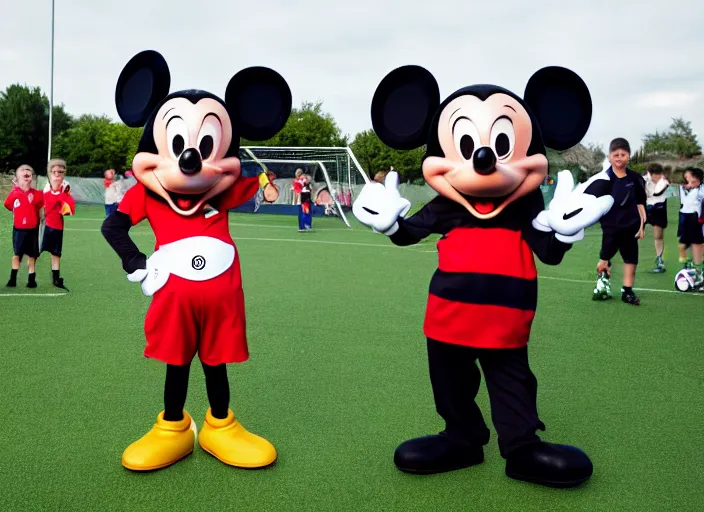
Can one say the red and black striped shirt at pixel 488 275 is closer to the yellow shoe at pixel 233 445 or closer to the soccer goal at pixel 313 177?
the yellow shoe at pixel 233 445

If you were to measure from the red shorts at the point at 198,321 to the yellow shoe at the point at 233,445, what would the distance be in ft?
1.16

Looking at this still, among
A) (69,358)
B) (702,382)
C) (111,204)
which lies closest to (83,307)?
(69,358)

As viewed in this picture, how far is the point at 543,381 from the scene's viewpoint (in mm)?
4871

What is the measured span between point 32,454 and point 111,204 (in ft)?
57.4

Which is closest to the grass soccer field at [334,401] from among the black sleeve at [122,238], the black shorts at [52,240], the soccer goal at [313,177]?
the black shorts at [52,240]

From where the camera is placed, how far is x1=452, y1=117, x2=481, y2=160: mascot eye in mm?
3182

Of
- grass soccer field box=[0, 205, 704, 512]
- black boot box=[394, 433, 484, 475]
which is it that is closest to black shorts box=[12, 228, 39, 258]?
grass soccer field box=[0, 205, 704, 512]

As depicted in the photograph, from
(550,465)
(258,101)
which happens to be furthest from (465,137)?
(550,465)

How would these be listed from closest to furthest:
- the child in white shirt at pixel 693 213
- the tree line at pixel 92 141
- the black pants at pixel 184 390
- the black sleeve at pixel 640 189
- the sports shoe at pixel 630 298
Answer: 1. the black pants at pixel 184 390
2. the black sleeve at pixel 640 189
3. the sports shoe at pixel 630 298
4. the child in white shirt at pixel 693 213
5. the tree line at pixel 92 141

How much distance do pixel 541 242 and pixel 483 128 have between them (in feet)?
1.91

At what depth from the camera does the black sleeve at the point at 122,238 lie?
3383mm

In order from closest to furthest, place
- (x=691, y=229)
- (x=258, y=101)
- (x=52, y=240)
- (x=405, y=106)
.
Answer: (x=405, y=106) → (x=258, y=101) → (x=52, y=240) → (x=691, y=229)

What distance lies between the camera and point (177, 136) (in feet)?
10.9

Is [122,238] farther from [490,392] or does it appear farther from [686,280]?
[686,280]
